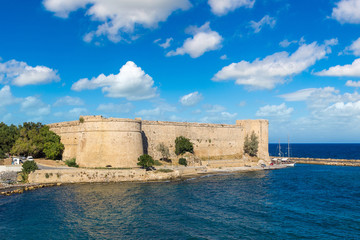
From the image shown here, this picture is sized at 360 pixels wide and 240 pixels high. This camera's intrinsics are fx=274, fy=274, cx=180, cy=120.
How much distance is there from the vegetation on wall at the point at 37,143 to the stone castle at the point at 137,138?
4.18 feet

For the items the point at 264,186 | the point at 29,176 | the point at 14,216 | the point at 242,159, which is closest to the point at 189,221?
the point at 14,216

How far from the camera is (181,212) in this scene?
1836 centimetres

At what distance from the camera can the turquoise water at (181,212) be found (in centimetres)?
1485

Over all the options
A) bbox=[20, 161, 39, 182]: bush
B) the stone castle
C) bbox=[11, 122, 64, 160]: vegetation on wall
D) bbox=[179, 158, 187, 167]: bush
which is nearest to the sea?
bbox=[20, 161, 39, 182]: bush

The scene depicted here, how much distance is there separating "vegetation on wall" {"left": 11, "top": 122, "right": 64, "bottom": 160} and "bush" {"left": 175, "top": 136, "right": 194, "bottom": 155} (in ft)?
51.4

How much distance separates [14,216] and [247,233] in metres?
14.3

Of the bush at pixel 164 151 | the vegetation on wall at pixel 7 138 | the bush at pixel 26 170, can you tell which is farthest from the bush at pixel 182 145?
the vegetation on wall at pixel 7 138

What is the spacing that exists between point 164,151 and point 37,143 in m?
16.9

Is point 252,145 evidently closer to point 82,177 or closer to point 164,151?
point 164,151

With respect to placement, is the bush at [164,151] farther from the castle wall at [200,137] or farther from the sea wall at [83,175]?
the sea wall at [83,175]

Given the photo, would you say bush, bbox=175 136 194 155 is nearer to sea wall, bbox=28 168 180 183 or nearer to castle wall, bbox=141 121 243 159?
castle wall, bbox=141 121 243 159

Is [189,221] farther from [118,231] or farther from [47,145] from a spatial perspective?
[47,145]

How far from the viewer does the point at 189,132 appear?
4247cm

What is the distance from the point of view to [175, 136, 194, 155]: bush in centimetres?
3884
